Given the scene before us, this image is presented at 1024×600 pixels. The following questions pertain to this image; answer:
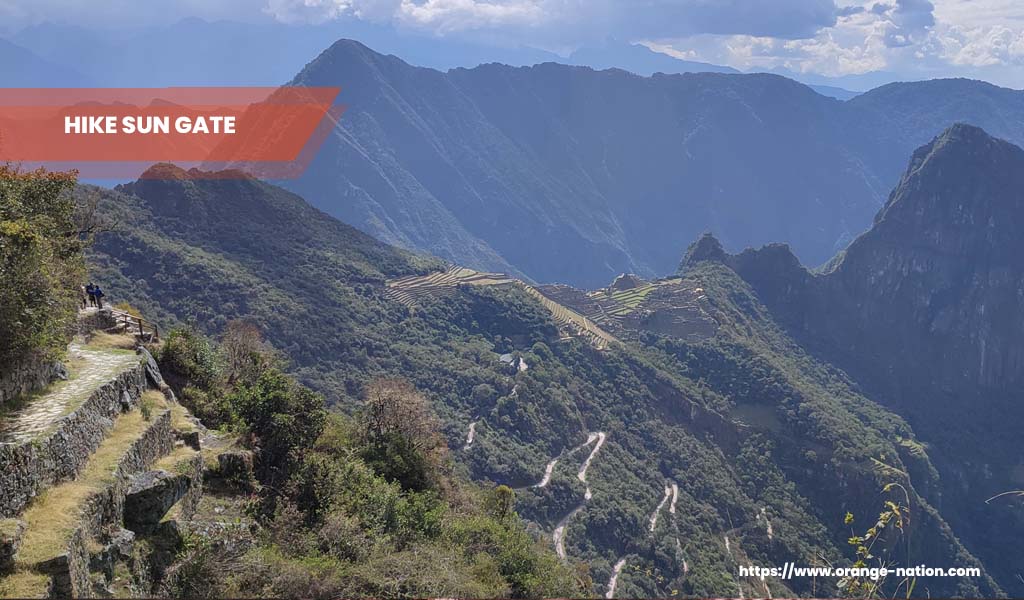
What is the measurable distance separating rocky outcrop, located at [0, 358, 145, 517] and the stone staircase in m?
0.02

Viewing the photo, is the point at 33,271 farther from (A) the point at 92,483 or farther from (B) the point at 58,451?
(A) the point at 92,483

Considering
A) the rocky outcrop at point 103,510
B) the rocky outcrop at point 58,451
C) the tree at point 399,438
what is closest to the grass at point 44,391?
the rocky outcrop at point 58,451

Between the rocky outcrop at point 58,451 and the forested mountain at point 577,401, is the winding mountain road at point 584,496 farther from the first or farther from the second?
the rocky outcrop at point 58,451

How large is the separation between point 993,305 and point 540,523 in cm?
10321

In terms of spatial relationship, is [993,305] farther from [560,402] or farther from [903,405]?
[560,402]

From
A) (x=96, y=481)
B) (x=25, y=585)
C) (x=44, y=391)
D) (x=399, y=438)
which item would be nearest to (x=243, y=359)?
(x=399, y=438)

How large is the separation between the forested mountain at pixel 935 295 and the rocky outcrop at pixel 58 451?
10471 centimetres

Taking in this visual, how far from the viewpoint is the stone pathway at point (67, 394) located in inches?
444

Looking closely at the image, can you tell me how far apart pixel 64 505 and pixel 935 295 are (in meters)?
132

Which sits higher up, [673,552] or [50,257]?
[50,257]

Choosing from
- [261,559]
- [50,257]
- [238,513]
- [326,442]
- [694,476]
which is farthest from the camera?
[694,476]

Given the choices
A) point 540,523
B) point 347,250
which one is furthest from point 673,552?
point 347,250

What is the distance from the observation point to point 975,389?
4156 inches

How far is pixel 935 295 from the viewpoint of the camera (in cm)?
11381
